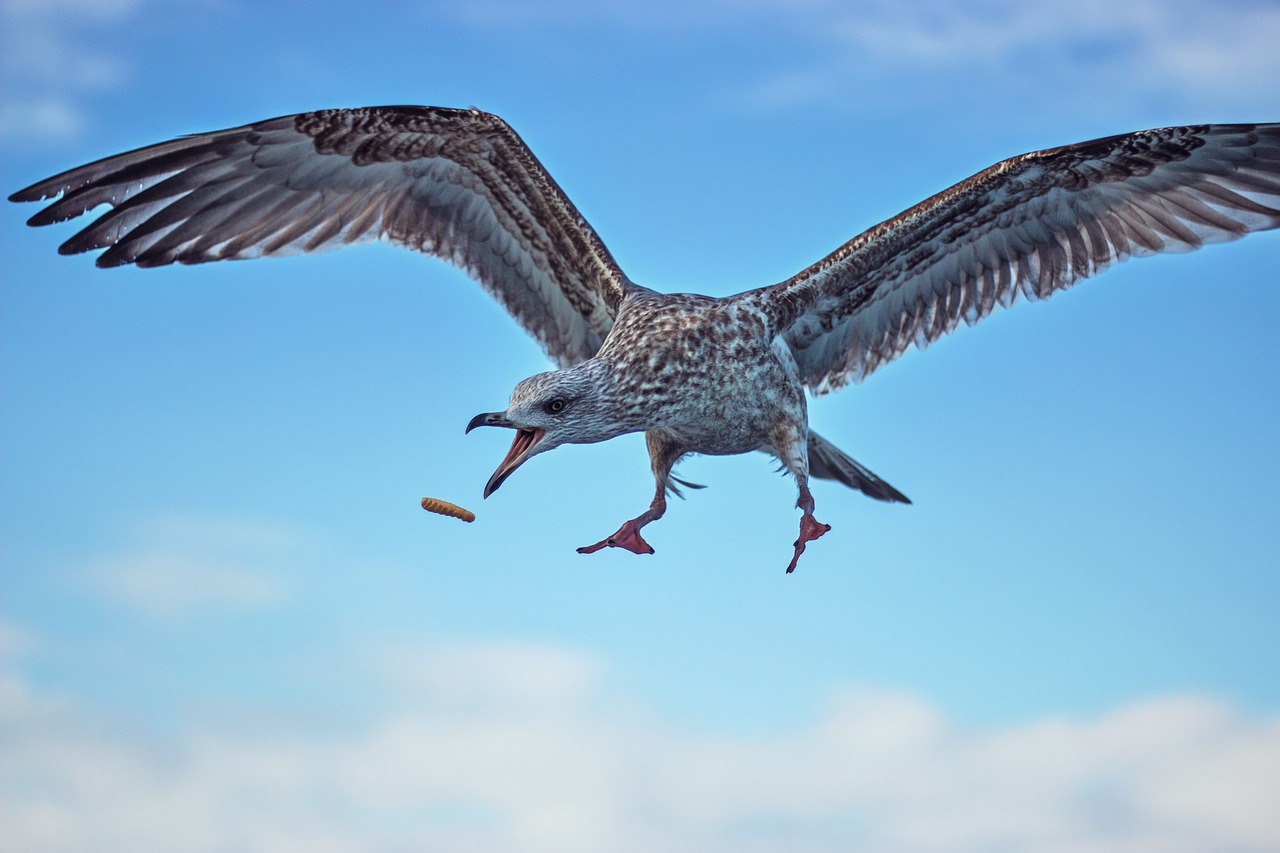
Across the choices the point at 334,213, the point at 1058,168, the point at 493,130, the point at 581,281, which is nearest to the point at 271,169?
the point at 334,213

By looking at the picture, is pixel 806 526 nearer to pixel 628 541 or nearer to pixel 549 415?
pixel 628 541

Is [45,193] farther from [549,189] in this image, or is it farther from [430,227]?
[549,189]

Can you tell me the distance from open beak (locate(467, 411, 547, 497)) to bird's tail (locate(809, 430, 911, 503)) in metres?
3.61

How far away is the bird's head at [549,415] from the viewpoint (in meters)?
6.24

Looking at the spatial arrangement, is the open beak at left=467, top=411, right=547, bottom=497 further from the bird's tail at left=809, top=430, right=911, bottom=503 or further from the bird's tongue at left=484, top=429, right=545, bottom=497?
the bird's tail at left=809, top=430, right=911, bottom=503

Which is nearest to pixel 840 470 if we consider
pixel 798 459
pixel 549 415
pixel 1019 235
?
pixel 798 459

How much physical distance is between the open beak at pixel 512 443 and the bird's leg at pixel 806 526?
1732 mm

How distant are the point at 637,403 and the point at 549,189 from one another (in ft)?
7.88

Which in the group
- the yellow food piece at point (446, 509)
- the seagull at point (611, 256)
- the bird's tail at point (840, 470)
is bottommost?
the yellow food piece at point (446, 509)

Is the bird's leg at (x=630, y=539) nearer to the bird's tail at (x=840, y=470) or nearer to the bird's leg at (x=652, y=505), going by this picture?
the bird's leg at (x=652, y=505)

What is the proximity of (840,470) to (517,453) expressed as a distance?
3.97 metres

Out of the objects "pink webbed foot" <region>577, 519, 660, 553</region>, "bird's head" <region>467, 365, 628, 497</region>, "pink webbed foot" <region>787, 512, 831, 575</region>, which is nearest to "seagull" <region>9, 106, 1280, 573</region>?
"pink webbed foot" <region>577, 519, 660, 553</region>

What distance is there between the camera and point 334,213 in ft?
28.5

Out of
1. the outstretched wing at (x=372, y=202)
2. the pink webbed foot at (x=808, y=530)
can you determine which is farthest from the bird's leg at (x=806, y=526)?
the outstretched wing at (x=372, y=202)
